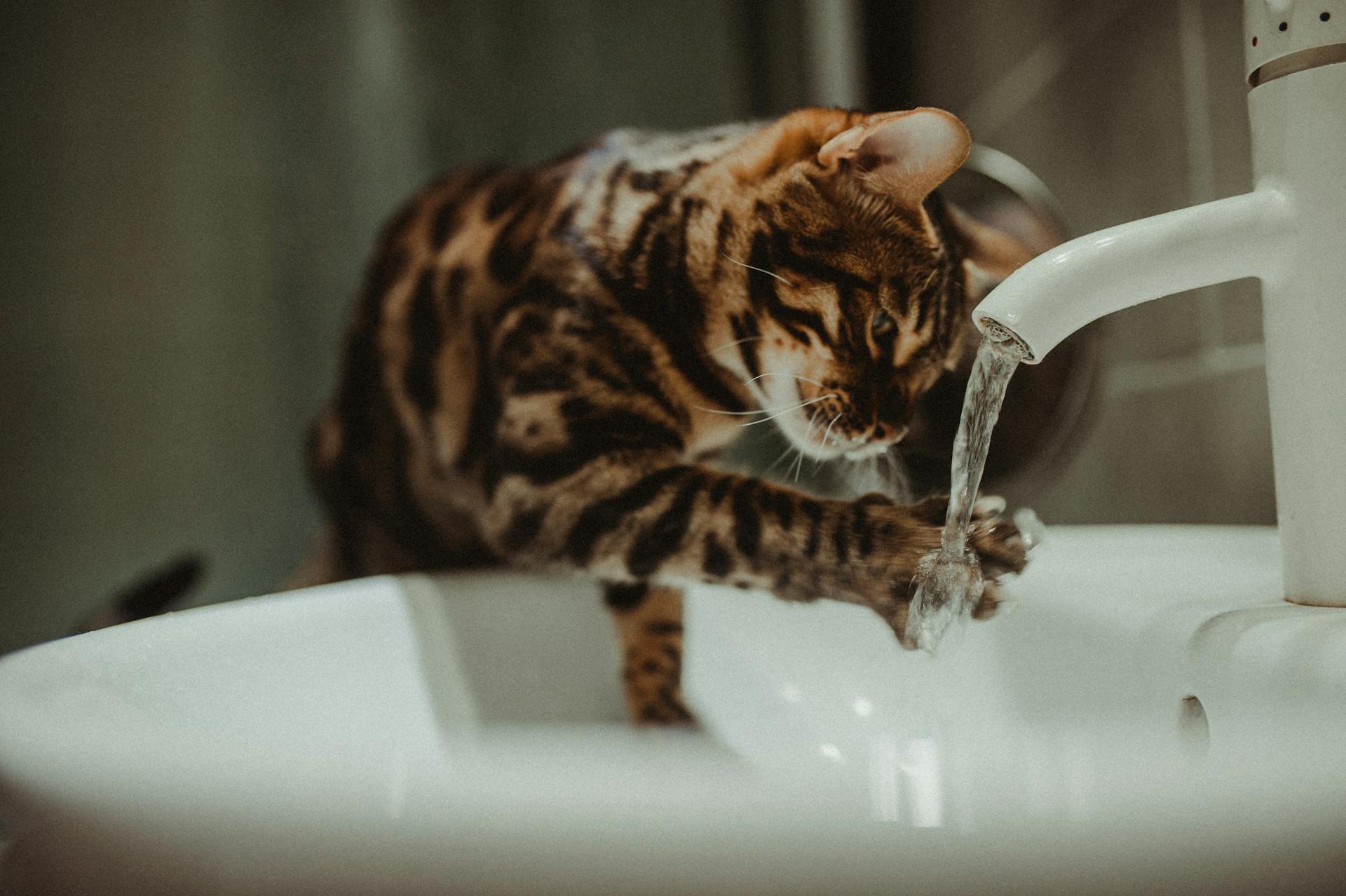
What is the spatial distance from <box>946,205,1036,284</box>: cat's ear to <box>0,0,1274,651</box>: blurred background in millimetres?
165

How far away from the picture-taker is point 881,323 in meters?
0.39

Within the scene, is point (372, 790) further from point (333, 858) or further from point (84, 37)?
point (84, 37)

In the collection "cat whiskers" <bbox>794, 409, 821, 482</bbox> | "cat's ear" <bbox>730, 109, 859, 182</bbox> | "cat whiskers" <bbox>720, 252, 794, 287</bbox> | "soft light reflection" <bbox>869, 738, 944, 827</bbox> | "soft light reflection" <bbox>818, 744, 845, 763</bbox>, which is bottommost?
"soft light reflection" <bbox>818, 744, 845, 763</bbox>

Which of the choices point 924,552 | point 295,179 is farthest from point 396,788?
point 295,179

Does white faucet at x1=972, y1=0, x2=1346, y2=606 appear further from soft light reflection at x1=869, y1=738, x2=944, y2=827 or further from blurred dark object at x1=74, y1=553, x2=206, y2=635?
blurred dark object at x1=74, y1=553, x2=206, y2=635

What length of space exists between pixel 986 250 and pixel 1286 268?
111mm

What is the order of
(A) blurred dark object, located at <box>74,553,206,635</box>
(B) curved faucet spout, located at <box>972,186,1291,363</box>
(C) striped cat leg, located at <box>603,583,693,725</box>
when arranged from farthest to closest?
(A) blurred dark object, located at <box>74,553,206,635</box>, (C) striped cat leg, located at <box>603,583,693,725</box>, (B) curved faucet spout, located at <box>972,186,1291,363</box>

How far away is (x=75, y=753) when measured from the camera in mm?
209

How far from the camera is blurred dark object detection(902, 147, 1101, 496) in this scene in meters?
0.40

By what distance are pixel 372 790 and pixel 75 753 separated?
80 millimetres

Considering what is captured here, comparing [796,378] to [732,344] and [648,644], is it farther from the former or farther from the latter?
[648,644]

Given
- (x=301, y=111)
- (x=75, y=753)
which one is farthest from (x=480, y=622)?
(x=301, y=111)

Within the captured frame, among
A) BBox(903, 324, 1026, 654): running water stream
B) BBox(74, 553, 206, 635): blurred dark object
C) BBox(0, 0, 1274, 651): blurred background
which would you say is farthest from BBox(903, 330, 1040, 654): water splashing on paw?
BBox(74, 553, 206, 635): blurred dark object

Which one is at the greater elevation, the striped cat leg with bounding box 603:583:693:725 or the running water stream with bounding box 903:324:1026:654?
the running water stream with bounding box 903:324:1026:654
